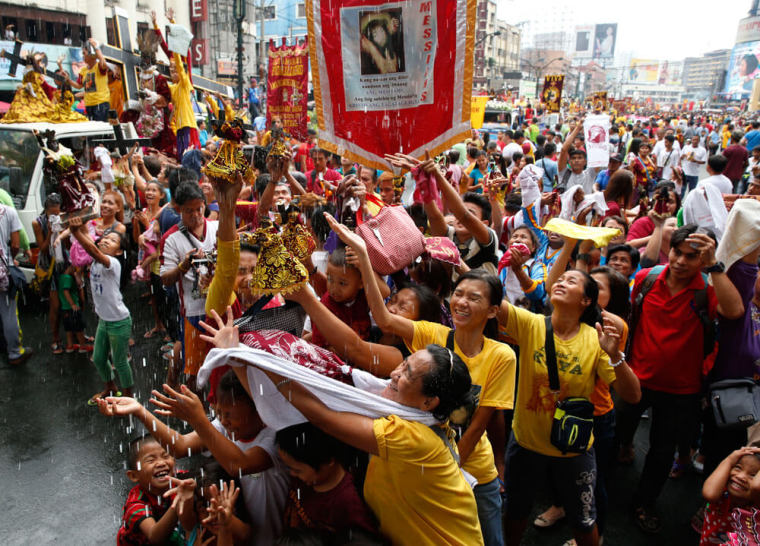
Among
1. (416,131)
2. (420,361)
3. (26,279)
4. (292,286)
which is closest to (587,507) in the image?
(420,361)

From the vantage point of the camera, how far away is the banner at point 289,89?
6543 mm

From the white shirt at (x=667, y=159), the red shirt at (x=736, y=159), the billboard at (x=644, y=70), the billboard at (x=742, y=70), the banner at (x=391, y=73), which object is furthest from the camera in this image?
the billboard at (x=644, y=70)

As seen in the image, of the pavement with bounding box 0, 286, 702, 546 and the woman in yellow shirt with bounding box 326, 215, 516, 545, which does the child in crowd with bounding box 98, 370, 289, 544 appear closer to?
the woman in yellow shirt with bounding box 326, 215, 516, 545

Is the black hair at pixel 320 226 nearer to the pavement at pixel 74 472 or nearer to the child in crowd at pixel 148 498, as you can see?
the child in crowd at pixel 148 498

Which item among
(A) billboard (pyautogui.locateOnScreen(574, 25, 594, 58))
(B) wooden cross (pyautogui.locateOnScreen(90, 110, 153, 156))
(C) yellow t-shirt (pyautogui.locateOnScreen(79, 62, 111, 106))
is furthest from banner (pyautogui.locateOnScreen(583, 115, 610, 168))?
(A) billboard (pyautogui.locateOnScreen(574, 25, 594, 58))

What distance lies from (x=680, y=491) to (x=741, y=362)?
1.25 m

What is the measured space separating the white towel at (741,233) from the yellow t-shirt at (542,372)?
1.16 metres

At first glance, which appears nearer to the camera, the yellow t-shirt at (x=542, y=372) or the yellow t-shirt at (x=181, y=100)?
the yellow t-shirt at (x=542, y=372)

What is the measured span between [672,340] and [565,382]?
100 cm

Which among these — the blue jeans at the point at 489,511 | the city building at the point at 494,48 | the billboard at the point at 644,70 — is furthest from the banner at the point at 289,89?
the billboard at the point at 644,70

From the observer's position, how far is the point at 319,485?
6.57ft

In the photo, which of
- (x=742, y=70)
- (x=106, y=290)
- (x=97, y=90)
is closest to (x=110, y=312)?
(x=106, y=290)

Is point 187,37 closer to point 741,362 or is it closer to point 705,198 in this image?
point 705,198

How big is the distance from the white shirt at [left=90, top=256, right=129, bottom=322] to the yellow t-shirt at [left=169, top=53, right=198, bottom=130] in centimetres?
434
